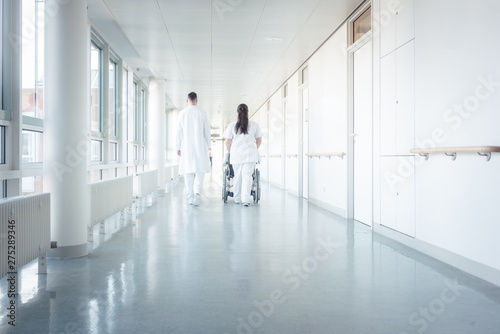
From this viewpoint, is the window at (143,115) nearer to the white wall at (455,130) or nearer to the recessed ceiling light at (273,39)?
the recessed ceiling light at (273,39)

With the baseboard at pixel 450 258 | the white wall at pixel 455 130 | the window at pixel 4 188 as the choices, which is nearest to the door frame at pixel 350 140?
the baseboard at pixel 450 258

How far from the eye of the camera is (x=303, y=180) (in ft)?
30.0

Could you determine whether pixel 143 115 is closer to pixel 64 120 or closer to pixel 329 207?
pixel 329 207

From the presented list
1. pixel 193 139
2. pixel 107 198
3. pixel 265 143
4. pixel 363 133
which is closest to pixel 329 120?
pixel 363 133

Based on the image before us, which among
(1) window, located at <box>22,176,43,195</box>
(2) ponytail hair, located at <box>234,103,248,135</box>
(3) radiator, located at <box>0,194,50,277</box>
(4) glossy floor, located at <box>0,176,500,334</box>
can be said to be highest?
(2) ponytail hair, located at <box>234,103,248,135</box>

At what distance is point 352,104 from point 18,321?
4882 millimetres

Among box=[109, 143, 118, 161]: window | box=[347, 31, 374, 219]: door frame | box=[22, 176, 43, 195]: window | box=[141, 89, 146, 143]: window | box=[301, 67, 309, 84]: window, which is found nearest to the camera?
box=[22, 176, 43, 195]: window

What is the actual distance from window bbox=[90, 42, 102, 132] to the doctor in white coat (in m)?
1.38

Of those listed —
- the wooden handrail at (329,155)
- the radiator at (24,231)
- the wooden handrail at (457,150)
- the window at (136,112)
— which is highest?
the window at (136,112)

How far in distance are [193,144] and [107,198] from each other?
3.08 meters

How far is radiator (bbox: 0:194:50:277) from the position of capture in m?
2.30

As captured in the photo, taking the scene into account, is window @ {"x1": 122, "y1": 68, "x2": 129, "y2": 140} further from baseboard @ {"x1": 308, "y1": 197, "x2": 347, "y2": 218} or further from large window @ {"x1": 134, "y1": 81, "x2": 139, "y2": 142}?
baseboard @ {"x1": 308, "y1": 197, "x2": 347, "y2": 218}

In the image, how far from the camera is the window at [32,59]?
157 inches

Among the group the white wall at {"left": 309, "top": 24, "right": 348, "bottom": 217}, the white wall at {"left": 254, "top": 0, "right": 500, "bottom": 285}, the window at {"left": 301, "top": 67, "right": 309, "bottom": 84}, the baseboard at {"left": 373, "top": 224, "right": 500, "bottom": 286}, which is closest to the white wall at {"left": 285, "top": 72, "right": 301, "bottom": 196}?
the window at {"left": 301, "top": 67, "right": 309, "bottom": 84}
